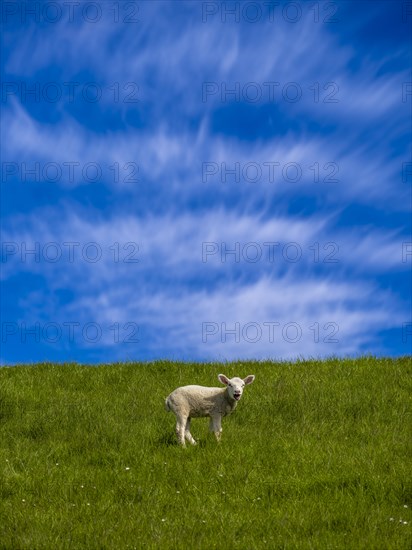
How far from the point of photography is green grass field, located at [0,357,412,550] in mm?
8586

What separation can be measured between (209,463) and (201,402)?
113cm

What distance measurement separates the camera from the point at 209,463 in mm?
11062

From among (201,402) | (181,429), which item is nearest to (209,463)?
→ (181,429)

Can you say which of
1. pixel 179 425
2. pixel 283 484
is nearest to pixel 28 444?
pixel 179 425

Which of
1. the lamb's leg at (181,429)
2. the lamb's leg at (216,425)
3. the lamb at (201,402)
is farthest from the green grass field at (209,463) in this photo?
the lamb at (201,402)

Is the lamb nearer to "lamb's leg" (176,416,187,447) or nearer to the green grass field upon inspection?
"lamb's leg" (176,416,187,447)

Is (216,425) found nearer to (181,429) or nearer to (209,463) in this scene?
(181,429)

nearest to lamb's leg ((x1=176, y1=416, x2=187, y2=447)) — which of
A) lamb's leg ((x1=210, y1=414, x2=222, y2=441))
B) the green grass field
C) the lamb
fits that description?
the lamb

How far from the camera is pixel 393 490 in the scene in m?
9.86

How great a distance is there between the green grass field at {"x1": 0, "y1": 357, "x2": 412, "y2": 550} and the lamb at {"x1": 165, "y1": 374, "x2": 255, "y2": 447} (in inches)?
17.0

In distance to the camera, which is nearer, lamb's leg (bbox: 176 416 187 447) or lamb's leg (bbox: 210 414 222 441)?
lamb's leg (bbox: 176 416 187 447)

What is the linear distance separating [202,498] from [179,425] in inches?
84.2

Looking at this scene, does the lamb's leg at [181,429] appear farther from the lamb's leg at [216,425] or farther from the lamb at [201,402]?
the lamb's leg at [216,425]

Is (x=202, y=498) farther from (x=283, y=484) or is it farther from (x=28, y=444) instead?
(x=28, y=444)
